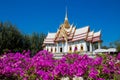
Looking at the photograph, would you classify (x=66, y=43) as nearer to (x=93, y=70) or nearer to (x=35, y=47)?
(x=35, y=47)

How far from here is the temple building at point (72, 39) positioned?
47.3 m

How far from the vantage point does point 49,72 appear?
607 centimetres

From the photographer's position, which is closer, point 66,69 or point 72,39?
point 66,69

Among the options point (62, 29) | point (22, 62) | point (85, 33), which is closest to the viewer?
point (22, 62)

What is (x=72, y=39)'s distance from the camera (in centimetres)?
5062

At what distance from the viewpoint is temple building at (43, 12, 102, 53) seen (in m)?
47.3

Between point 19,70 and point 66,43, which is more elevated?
point 66,43

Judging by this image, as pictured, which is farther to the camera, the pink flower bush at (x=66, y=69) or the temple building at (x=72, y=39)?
the temple building at (x=72, y=39)

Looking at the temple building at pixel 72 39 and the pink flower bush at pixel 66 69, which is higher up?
the temple building at pixel 72 39

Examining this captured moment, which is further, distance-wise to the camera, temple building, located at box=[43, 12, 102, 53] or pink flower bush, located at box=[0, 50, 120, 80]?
temple building, located at box=[43, 12, 102, 53]

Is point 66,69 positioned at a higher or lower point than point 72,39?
lower

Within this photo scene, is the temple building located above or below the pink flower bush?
above

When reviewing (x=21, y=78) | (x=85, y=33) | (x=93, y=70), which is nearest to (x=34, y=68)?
(x=21, y=78)

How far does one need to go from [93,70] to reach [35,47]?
5687 centimetres
